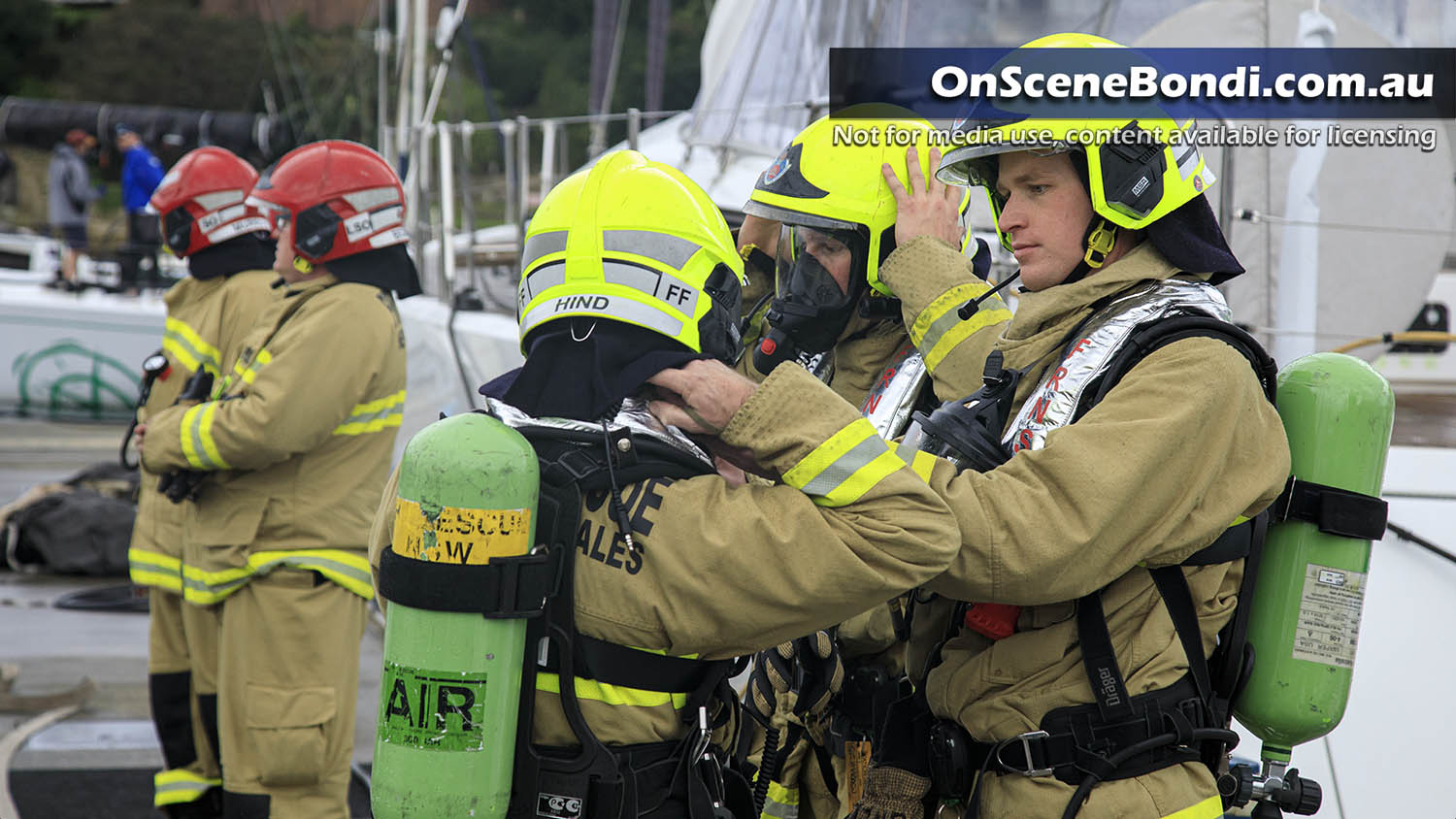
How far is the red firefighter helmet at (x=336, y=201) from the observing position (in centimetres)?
430

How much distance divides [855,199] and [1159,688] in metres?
1.30

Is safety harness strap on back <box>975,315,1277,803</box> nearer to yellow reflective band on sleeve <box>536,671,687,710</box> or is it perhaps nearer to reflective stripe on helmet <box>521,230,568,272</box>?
yellow reflective band on sleeve <box>536,671,687,710</box>

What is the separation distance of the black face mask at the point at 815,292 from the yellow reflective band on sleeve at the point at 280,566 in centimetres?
188

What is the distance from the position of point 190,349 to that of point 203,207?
0.61 metres

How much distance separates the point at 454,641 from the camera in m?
1.91

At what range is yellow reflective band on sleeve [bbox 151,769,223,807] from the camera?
15.3 feet

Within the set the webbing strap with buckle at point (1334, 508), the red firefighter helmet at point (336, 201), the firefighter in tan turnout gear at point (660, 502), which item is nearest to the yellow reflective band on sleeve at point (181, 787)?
the red firefighter helmet at point (336, 201)

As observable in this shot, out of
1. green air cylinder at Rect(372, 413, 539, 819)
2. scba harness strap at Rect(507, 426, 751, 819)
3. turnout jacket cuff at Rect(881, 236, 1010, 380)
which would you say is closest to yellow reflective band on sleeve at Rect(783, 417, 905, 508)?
scba harness strap at Rect(507, 426, 751, 819)

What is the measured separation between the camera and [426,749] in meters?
1.90

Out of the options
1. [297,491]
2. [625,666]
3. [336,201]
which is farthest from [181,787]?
[625,666]

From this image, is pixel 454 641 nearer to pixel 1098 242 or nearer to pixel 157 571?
pixel 1098 242

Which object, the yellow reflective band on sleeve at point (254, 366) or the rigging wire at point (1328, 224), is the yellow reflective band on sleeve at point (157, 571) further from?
→ the rigging wire at point (1328, 224)

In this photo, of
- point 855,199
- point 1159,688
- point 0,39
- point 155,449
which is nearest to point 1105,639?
point 1159,688

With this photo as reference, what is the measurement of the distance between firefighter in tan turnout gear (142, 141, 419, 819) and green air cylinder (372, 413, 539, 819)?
2.35 meters
